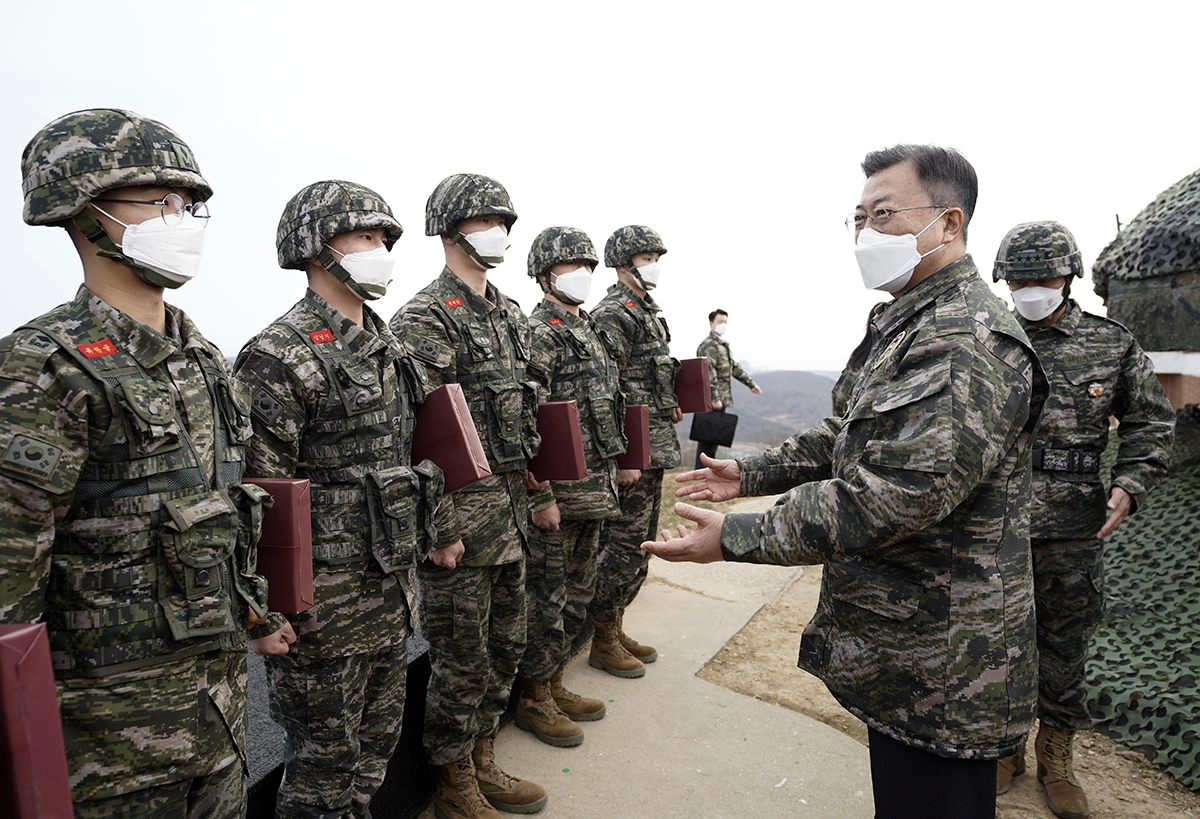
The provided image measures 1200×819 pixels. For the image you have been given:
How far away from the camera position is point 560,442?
3.39 metres

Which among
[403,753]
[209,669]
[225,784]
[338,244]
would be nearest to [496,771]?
[403,753]

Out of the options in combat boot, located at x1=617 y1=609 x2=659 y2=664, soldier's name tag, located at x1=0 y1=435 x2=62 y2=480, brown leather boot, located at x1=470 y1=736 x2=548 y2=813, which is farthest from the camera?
combat boot, located at x1=617 y1=609 x2=659 y2=664

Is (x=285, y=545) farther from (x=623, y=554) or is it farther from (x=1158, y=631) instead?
(x=1158, y=631)

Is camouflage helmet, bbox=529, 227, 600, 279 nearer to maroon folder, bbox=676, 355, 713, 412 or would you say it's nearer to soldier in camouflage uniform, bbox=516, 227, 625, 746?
soldier in camouflage uniform, bbox=516, 227, 625, 746

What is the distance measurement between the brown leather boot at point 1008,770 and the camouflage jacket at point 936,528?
1.88 metres

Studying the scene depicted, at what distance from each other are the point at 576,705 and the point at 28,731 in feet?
10.1

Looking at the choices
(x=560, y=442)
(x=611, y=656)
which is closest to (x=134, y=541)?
(x=560, y=442)

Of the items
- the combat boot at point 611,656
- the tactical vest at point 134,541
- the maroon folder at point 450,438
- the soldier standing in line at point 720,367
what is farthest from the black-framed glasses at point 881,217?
the soldier standing in line at point 720,367

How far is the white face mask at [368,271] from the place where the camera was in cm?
244

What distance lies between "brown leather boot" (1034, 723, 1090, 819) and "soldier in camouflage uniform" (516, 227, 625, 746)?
2164 mm

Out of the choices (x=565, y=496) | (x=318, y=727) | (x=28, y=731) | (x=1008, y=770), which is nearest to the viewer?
(x=28, y=731)

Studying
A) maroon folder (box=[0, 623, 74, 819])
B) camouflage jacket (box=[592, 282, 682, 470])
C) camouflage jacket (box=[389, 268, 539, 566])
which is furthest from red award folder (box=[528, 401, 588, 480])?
maroon folder (box=[0, 623, 74, 819])

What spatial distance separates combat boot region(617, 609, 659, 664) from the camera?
4.62 metres

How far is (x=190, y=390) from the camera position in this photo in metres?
1.82
